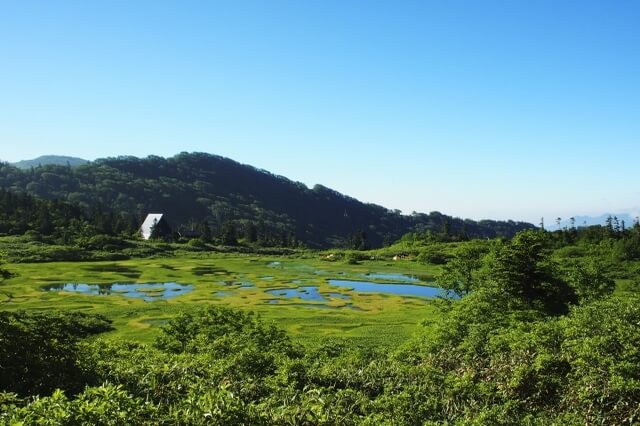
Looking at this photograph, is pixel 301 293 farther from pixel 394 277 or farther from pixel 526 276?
pixel 526 276

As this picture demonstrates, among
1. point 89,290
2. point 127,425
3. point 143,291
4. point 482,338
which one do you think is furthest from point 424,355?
point 89,290

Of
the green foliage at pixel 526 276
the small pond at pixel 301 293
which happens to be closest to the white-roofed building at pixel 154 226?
the small pond at pixel 301 293

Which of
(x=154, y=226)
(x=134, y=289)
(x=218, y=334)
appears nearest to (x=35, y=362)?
(x=218, y=334)

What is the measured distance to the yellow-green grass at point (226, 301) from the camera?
50.6m

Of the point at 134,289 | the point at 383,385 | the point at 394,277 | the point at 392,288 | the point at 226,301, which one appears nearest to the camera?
the point at 383,385

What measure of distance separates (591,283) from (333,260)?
9578 centimetres

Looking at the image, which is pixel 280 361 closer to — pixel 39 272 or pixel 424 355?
pixel 424 355

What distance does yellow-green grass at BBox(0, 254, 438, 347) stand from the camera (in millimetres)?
50556

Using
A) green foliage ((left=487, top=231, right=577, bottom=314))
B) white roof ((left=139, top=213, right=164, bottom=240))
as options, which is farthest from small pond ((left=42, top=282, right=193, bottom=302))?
white roof ((left=139, top=213, right=164, bottom=240))

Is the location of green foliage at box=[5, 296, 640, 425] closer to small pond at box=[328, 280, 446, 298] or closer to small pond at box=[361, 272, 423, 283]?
small pond at box=[328, 280, 446, 298]

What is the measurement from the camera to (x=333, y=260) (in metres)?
146

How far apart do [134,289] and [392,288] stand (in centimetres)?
4468

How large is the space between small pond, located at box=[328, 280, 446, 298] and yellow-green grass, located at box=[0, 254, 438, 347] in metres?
4.10

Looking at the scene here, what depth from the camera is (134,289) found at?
7575 cm
